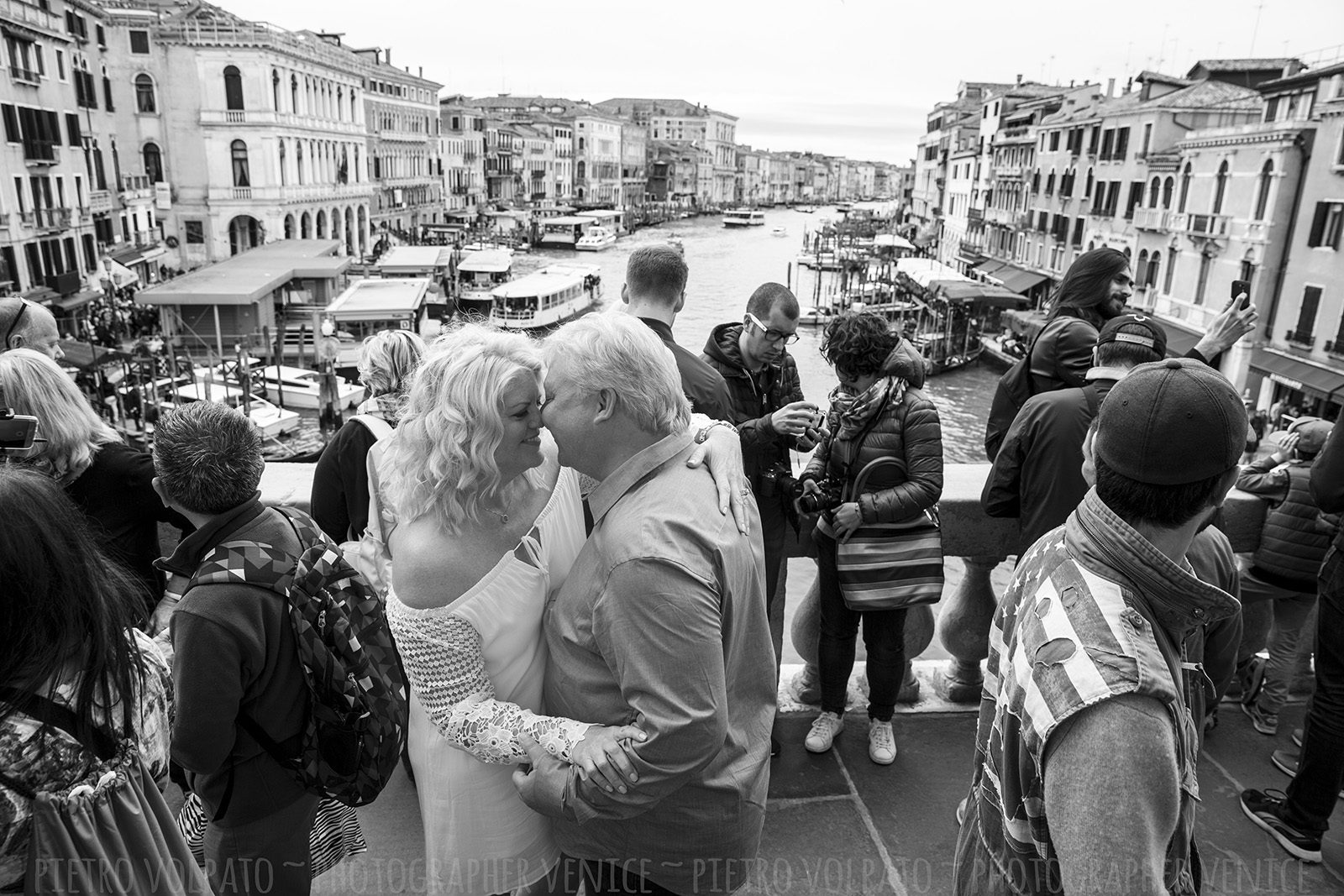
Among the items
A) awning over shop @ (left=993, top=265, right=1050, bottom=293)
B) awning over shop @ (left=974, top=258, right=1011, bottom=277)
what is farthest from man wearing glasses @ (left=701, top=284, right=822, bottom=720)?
awning over shop @ (left=974, top=258, right=1011, bottom=277)

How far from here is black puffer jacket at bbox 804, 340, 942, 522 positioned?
266cm

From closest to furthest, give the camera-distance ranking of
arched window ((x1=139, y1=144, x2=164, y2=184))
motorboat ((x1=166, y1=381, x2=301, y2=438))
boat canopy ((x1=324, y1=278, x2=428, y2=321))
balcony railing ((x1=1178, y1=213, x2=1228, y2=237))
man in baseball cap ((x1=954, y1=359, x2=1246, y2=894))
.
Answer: man in baseball cap ((x1=954, y1=359, x2=1246, y2=894)) → motorboat ((x1=166, y1=381, x2=301, y2=438)) → balcony railing ((x1=1178, y1=213, x2=1228, y2=237)) → boat canopy ((x1=324, y1=278, x2=428, y2=321)) → arched window ((x1=139, y1=144, x2=164, y2=184))

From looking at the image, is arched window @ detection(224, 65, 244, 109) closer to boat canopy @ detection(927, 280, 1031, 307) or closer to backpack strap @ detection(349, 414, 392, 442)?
boat canopy @ detection(927, 280, 1031, 307)

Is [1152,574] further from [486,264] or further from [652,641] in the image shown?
[486,264]

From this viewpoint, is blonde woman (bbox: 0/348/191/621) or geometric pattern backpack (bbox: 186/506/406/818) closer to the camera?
geometric pattern backpack (bbox: 186/506/406/818)

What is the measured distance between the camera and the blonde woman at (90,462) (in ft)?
7.64

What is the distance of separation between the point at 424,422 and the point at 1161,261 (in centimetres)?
3149

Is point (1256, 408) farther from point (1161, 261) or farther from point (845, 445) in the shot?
point (845, 445)

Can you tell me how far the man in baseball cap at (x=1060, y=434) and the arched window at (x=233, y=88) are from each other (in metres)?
43.3

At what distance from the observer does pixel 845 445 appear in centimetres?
278

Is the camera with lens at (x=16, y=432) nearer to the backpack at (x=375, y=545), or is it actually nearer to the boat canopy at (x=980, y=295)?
the backpack at (x=375, y=545)

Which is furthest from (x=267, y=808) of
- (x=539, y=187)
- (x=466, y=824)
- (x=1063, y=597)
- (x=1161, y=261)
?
(x=539, y=187)

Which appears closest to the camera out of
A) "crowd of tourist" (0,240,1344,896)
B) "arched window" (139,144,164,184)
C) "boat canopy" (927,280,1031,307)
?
"crowd of tourist" (0,240,1344,896)

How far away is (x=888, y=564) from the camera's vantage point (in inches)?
107
